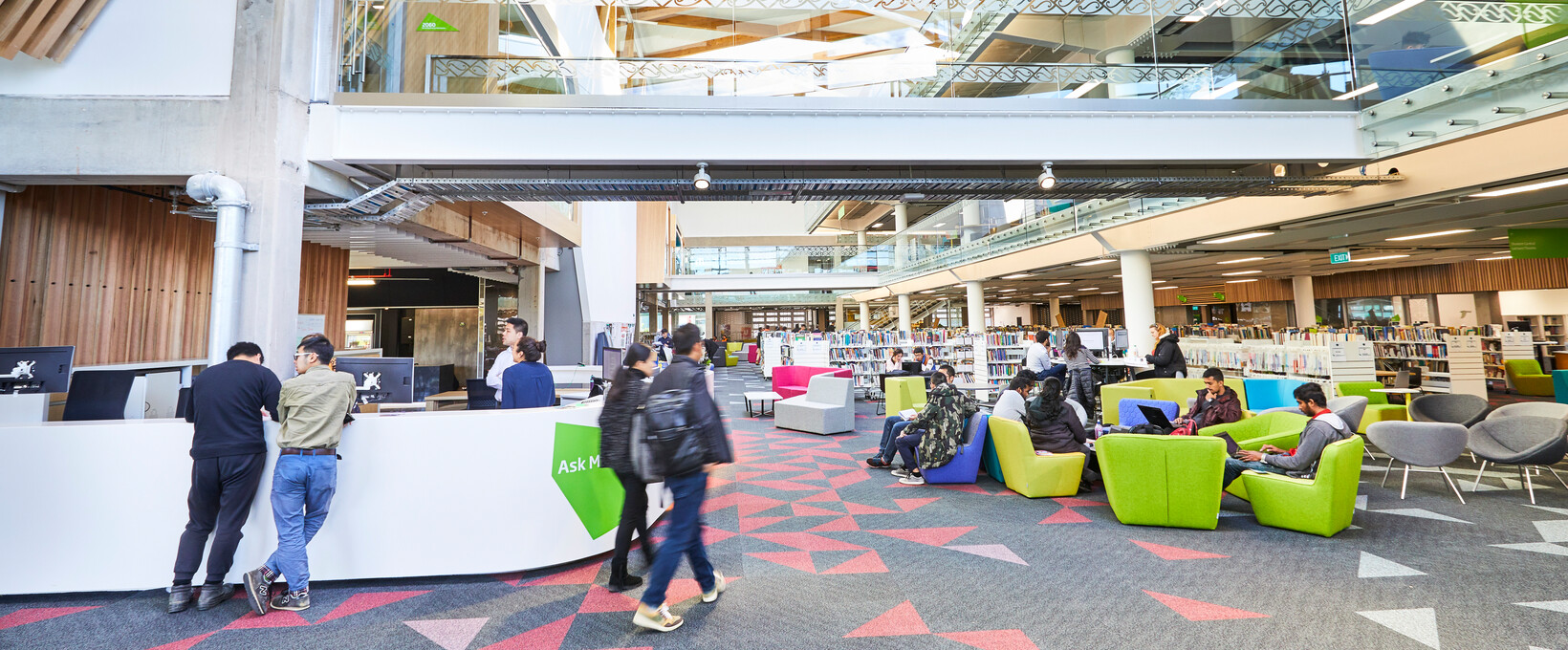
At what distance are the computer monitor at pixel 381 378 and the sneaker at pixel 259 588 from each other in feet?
6.08

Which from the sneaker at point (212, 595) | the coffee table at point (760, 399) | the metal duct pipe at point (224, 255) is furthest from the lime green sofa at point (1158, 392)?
the metal duct pipe at point (224, 255)

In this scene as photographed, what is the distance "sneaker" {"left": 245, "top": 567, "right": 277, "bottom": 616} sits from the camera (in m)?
2.86

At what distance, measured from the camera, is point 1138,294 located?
415 inches

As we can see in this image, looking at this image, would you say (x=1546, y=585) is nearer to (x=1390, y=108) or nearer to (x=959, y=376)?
(x=1390, y=108)

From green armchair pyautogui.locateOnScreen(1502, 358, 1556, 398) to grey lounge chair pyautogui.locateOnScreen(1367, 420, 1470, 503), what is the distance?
9.47 m

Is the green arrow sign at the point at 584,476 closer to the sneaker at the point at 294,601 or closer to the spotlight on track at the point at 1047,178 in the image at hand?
the sneaker at the point at 294,601

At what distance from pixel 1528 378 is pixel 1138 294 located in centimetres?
702

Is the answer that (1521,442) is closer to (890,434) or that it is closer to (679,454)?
(890,434)

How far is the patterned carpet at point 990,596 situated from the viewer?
263cm

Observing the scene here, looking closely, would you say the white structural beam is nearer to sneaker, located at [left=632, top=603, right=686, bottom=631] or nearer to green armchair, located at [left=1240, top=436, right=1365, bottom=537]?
green armchair, located at [left=1240, top=436, right=1365, bottom=537]

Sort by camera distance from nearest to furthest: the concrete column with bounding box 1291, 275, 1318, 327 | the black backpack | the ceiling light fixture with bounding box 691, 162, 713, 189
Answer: the black backpack → the ceiling light fixture with bounding box 691, 162, 713, 189 → the concrete column with bounding box 1291, 275, 1318, 327

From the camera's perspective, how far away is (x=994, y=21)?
994 centimetres

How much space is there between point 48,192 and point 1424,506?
11901 millimetres

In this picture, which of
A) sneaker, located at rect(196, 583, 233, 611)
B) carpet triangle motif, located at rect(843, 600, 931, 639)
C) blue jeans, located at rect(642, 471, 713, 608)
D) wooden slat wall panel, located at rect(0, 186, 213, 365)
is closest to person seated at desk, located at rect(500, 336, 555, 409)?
sneaker, located at rect(196, 583, 233, 611)
